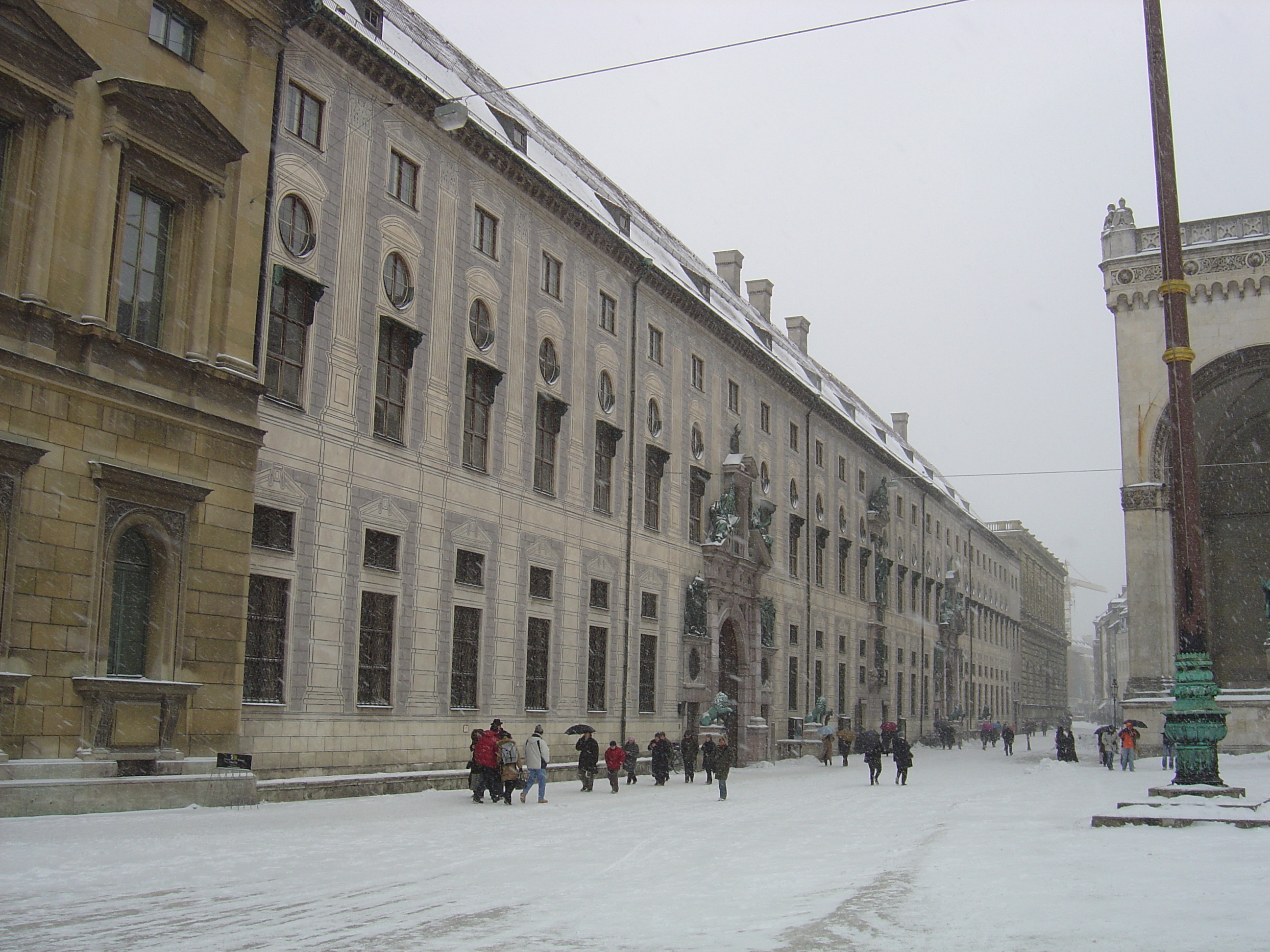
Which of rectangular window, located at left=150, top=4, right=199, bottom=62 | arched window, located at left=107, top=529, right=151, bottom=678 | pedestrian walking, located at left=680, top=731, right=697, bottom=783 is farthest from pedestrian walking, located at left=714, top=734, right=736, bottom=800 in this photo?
Result: rectangular window, located at left=150, top=4, right=199, bottom=62

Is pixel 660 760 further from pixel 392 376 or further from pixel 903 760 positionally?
pixel 392 376

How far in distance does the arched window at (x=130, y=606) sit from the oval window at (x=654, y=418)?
21.2 meters

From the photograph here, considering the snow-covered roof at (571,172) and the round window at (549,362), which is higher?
the snow-covered roof at (571,172)

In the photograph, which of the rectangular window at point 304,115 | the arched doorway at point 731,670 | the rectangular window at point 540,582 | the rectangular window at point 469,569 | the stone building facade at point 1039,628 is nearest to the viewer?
the rectangular window at point 304,115

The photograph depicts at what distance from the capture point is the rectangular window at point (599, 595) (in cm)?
3422

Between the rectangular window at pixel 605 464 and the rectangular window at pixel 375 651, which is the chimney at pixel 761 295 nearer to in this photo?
the rectangular window at pixel 605 464

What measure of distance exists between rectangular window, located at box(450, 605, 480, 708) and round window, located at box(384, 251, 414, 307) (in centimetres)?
715

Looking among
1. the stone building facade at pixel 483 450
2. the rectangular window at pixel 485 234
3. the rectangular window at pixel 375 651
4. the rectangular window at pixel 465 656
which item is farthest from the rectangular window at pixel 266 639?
the rectangular window at pixel 485 234

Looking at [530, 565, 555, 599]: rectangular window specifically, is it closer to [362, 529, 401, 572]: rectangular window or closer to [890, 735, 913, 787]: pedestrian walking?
[362, 529, 401, 572]: rectangular window

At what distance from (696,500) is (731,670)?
7.10 metres

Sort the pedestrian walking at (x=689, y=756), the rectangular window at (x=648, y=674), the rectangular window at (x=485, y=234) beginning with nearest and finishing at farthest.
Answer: the rectangular window at (x=485, y=234), the pedestrian walking at (x=689, y=756), the rectangular window at (x=648, y=674)

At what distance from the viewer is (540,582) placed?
103 feet

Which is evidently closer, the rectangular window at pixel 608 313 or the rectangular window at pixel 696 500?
the rectangular window at pixel 608 313

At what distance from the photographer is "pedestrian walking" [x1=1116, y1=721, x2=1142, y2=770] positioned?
37.3 metres
